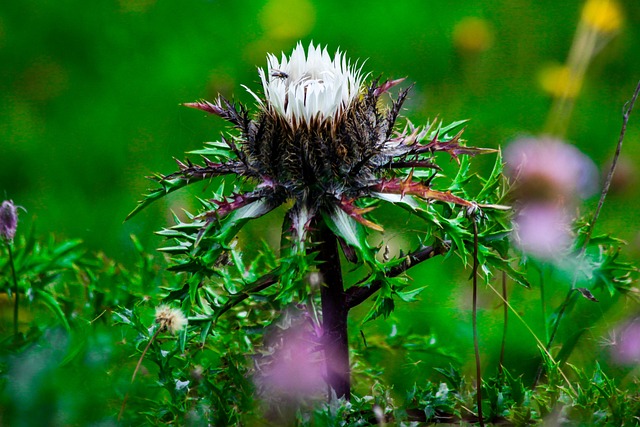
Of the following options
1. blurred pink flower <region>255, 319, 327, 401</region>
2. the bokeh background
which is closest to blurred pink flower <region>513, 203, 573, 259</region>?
blurred pink flower <region>255, 319, 327, 401</region>

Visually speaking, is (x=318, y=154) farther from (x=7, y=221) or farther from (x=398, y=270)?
(x=7, y=221)

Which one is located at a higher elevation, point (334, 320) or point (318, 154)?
point (318, 154)

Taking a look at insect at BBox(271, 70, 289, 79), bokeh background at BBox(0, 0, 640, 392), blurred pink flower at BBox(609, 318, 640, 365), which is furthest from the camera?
bokeh background at BBox(0, 0, 640, 392)

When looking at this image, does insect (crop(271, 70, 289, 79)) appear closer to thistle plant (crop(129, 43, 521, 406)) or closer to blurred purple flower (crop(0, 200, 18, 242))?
thistle plant (crop(129, 43, 521, 406))

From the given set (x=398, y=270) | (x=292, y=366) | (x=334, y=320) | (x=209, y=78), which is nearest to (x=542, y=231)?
(x=398, y=270)

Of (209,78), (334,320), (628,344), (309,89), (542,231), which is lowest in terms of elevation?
(628,344)
